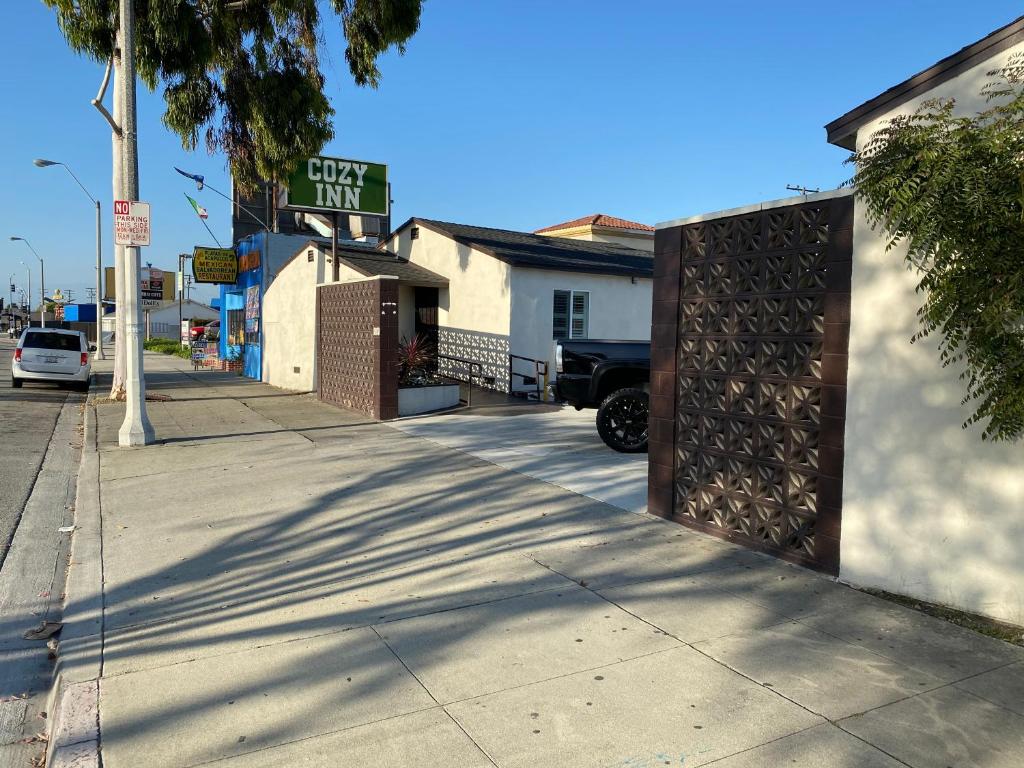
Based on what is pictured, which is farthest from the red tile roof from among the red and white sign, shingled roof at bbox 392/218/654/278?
the red and white sign

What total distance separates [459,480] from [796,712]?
17.7 ft

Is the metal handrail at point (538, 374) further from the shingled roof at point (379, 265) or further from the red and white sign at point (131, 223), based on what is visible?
the red and white sign at point (131, 223)

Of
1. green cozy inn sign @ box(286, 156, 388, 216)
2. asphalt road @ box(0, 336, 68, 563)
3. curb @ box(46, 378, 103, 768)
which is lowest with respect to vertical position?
curb @ box(46, 378, 103, 768)

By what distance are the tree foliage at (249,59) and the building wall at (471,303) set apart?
4272mm

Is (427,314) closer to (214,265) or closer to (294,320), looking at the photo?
(294,320)

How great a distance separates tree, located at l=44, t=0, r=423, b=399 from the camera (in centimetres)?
1533

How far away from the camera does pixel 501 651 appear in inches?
169

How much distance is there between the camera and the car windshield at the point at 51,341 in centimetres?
2034

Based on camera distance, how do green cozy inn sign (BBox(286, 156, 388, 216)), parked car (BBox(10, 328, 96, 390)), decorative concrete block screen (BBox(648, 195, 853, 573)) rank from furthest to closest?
parked car (BBox(10, 328, 96, 390))
green cozy inn sign (BBox(286, 156, 388, 216))
decorative concrete block screen (BBox(648, 195, 853, 573))

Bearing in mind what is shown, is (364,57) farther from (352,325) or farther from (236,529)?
(236,529)

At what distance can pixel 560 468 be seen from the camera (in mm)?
9219

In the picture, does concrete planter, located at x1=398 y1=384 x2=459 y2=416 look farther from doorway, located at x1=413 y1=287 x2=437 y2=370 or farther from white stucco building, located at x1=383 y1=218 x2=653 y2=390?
doorway, located at x1=413 y1=287 x2=437 y2=370

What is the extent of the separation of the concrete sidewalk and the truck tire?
2.73m

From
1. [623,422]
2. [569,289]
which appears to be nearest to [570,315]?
[569,289]
